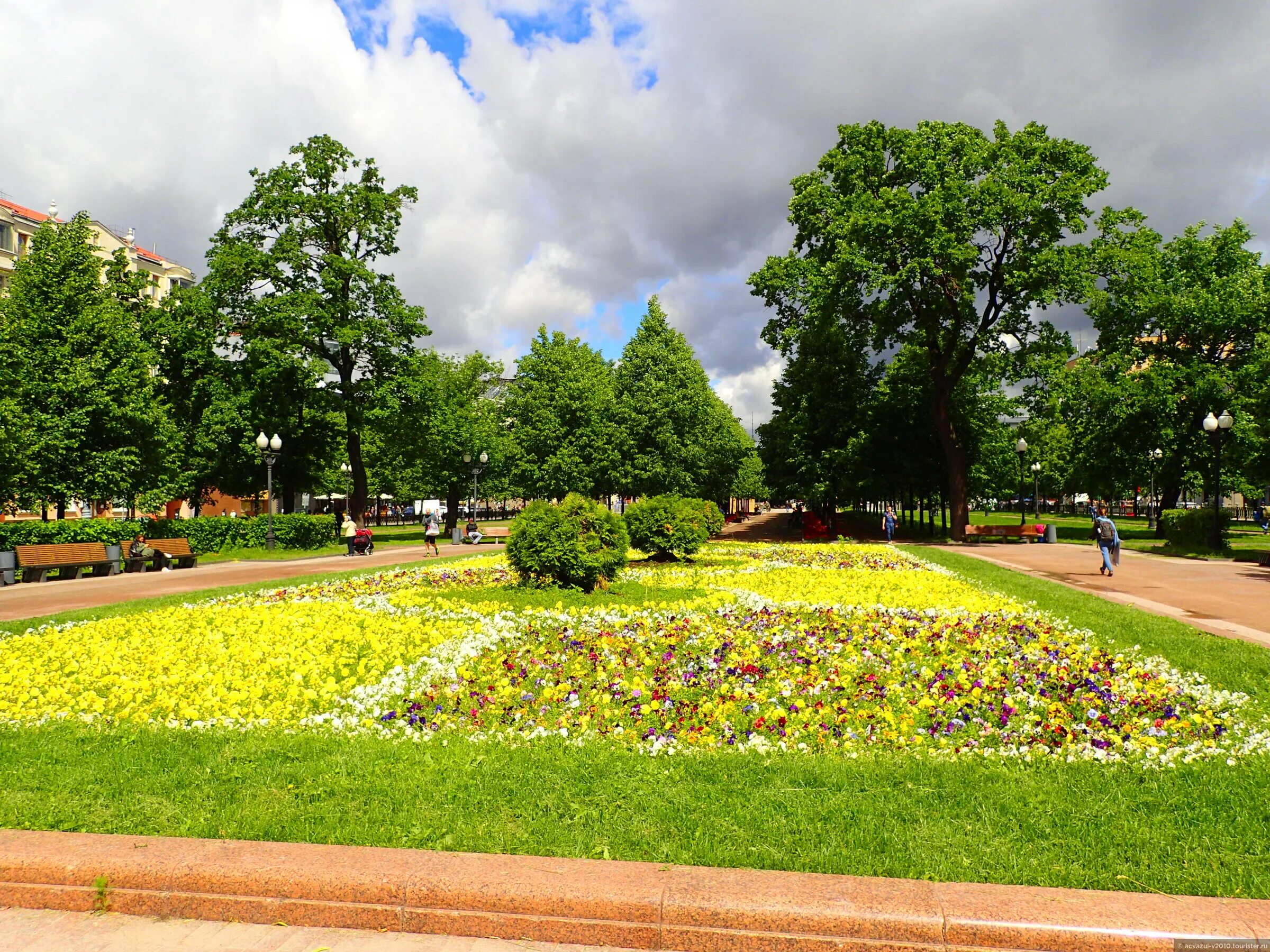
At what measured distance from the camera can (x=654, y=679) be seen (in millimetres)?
6969

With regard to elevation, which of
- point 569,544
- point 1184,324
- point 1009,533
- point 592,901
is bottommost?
point 592,901

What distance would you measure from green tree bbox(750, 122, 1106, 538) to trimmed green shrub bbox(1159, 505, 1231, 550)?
6617mm

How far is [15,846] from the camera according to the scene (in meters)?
3.77

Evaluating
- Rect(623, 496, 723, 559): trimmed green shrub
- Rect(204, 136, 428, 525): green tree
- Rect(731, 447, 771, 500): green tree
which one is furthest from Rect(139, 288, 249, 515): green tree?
Rect(731, 447, 771, 500): green tree

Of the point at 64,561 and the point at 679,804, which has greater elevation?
the point at 64,561

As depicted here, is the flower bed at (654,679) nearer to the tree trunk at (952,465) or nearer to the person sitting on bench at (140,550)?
the person sitting on bench at (140,550)

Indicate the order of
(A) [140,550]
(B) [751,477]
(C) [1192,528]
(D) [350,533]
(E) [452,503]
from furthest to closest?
(B) [751,477]
(E) [452,503]
(D) [350,533]
(C) [1192,528]
(A) [140,550]

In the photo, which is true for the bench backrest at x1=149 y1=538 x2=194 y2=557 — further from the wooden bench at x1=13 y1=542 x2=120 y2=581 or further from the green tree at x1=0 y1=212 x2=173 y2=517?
the green tree at x1=0 y1=212 x2=173 y2=517

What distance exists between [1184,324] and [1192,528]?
1332cm

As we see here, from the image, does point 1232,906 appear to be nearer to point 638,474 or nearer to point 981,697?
point 981,697

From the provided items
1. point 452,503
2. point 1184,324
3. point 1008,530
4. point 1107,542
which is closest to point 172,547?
point 1107,542

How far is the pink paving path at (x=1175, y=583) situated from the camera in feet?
36.8

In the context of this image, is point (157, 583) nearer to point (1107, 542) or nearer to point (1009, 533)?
point (1107, 542)

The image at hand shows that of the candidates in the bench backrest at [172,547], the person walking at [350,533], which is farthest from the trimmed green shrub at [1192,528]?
the bench backrest at [172,547]
